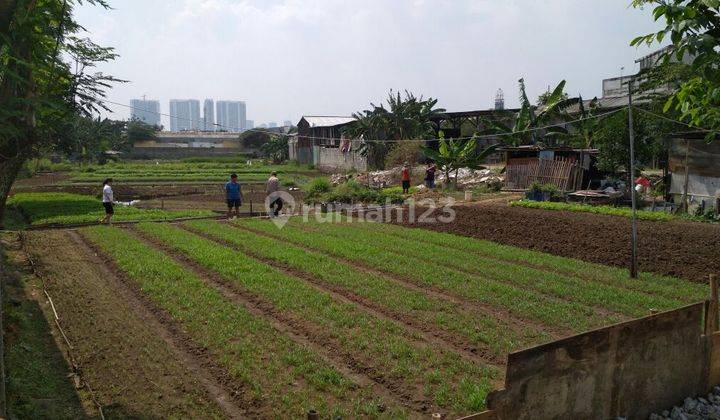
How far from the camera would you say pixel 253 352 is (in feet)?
27.8

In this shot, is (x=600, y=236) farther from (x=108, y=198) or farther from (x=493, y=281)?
(x=108, y=198)

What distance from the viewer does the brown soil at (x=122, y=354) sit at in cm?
695

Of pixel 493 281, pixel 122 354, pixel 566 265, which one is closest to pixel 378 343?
pixel 122 354

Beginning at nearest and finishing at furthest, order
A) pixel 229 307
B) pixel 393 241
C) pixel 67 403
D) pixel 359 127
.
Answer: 1. pixel 67 403
2. pixel 229 307
3. pixel 393 241
4. pixel 359 127

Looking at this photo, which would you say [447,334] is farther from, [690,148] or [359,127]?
[359,127]

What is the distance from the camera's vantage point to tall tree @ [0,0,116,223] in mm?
5332

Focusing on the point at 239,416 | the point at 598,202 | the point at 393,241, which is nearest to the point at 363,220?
the point at 393,241

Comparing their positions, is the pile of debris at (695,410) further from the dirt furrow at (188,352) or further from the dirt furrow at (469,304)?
the dirt furrow at (188,352)

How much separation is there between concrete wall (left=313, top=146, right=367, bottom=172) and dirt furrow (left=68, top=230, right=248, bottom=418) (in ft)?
122

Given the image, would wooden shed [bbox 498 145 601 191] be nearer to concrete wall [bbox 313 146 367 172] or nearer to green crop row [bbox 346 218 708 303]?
green crop row [bbox 346 218 708 303]

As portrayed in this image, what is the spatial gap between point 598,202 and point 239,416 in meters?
21.4

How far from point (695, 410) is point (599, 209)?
1498 cm

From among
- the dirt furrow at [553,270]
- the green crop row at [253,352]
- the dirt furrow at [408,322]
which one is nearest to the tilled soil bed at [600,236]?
the dirt furrow at [553,270]

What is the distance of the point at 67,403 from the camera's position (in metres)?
6.99
